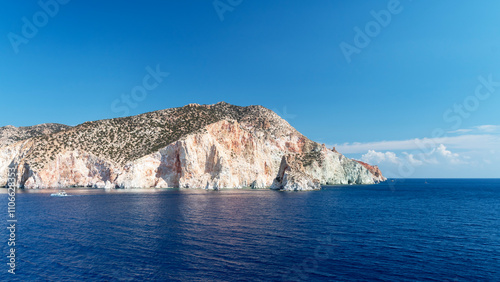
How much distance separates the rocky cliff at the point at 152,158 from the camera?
413 ft

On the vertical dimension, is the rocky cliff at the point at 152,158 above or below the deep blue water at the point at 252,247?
above

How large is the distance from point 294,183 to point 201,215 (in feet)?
245

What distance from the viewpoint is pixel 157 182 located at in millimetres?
130500

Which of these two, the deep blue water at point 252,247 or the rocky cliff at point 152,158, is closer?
the deep blue water at point 252,247

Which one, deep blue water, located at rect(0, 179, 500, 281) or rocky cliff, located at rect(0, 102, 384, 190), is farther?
rocky cliff, located at rect(0, 102, 384, 190)

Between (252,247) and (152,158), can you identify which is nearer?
(252,247)

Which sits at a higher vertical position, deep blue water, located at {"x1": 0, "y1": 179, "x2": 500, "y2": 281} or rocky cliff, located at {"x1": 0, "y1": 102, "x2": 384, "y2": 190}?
rocky cliff, located at {"x1": 0, "y1": 102, "x2": 384, "y2": 190}

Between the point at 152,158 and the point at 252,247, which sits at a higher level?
the point at 152,158

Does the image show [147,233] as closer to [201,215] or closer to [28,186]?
[201,215]

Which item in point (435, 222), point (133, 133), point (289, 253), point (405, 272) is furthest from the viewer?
point (133, 133)

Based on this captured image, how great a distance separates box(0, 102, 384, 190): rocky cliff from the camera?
126m

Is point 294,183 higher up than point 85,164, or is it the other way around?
point 85,164

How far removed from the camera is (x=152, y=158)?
12744 cm

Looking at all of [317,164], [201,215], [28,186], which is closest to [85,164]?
[28,186]
